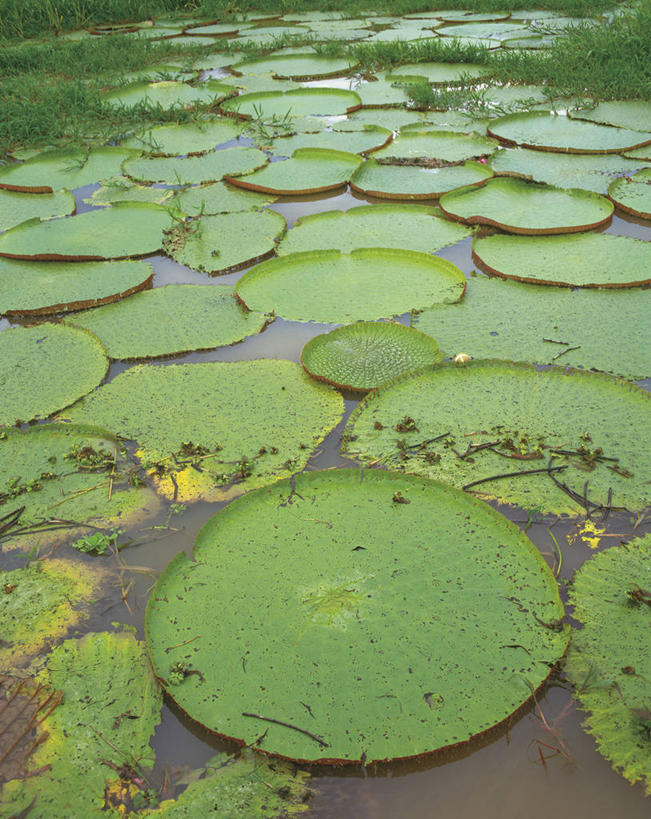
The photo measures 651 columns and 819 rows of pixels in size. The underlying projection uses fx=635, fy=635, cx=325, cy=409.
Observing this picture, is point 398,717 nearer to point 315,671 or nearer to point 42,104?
point 315,671

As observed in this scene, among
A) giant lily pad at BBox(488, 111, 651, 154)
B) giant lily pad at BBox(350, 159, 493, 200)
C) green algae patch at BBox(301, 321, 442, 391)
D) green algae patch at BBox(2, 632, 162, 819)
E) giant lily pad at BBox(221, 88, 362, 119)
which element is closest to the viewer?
green algae patch at BBox(2, 632, 162, 819)

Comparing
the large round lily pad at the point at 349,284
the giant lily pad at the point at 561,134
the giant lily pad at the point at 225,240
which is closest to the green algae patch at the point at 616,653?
the large round lily pad at the point at 349,284

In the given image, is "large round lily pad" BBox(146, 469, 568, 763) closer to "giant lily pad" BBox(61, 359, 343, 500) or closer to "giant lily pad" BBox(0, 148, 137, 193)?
"giant lily pad" BBox(61, 359, 343, 500)

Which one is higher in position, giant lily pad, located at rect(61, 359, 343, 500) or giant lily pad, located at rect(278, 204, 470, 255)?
giant lily pad, located at rect(278, 204, 470, 255)

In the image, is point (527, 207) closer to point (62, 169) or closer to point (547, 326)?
point (547, 326)

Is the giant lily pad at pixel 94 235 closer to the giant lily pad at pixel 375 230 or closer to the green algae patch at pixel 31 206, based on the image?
the green algae patch at pixel 31 206

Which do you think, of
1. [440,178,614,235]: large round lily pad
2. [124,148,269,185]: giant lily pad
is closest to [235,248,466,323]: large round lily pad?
[440,178,614,235]: large round lily pad
